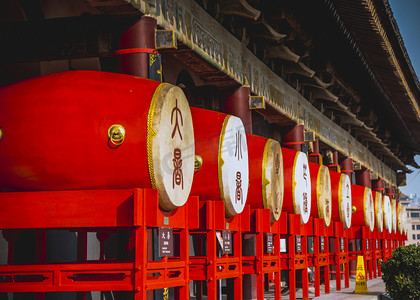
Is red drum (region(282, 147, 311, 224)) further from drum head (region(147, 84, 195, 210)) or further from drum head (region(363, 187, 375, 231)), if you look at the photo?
drum head (region(363, 187, 375, 231))

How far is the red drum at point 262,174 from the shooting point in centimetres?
935

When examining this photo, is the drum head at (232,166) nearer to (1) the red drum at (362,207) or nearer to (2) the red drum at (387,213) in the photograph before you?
(1) the red drum at (362,207)

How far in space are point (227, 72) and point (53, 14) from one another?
2798mm

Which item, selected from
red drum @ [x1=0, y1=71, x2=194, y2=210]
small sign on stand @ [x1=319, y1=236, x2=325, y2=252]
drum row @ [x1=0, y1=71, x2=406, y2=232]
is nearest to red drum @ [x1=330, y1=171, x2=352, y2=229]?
small sign on stand @ [x1=319, y1=236, x2=325, y2=252]

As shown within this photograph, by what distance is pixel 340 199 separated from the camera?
15.5m

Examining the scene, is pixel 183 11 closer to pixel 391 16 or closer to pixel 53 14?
pixel 53 14

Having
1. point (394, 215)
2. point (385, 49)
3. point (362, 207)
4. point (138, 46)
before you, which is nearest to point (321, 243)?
point (385, 49)

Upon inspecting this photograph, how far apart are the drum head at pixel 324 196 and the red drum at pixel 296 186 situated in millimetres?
1667

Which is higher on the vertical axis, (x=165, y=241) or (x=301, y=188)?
(x=301, y=188)

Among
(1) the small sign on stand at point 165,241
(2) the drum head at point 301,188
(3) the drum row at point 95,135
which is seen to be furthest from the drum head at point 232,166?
(2) the drum head at point 301,188

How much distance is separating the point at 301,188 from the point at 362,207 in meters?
7.19

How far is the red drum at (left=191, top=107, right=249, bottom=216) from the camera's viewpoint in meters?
7.63

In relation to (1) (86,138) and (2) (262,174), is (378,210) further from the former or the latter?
(1) (86,138)

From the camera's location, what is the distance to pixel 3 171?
5.57 m
